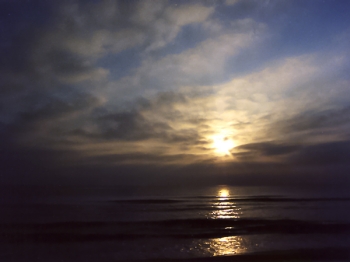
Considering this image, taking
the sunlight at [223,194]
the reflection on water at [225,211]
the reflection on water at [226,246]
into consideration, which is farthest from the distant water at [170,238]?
the sunlight at [223,194]

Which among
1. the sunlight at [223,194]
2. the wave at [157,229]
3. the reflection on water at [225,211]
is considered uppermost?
the wave at [157,229]

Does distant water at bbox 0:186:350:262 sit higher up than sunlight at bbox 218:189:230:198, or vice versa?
distant water at bbox 0:186:350:262

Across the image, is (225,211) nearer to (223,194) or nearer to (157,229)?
(157,229)

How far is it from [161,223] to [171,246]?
9445 millimetres

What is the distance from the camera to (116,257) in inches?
575

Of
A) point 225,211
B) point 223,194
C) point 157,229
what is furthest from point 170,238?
point 223,194

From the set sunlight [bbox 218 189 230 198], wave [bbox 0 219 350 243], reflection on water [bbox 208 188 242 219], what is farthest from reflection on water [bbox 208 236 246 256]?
sunlight [bbox 218 189 230 198]

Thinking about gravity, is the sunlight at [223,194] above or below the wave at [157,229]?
below

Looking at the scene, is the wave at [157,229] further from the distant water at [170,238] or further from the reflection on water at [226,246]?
the reflection on water at [226,246]

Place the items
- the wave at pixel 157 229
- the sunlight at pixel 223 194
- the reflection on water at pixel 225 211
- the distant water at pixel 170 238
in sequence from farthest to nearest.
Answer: the sunlight at pixel 223 194, the reflection on water at pixel 225 211, the wave at pixel 157 229, the distant water at pixel 170 238

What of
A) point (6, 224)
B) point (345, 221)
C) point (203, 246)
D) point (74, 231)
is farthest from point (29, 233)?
point (345, 221)

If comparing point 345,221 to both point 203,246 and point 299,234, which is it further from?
point 203,246

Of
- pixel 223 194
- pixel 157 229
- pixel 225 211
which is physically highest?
pixel 157 229

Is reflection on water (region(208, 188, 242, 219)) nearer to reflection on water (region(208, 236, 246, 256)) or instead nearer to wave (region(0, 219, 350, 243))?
wave (region(0, 219, 350, 243))
